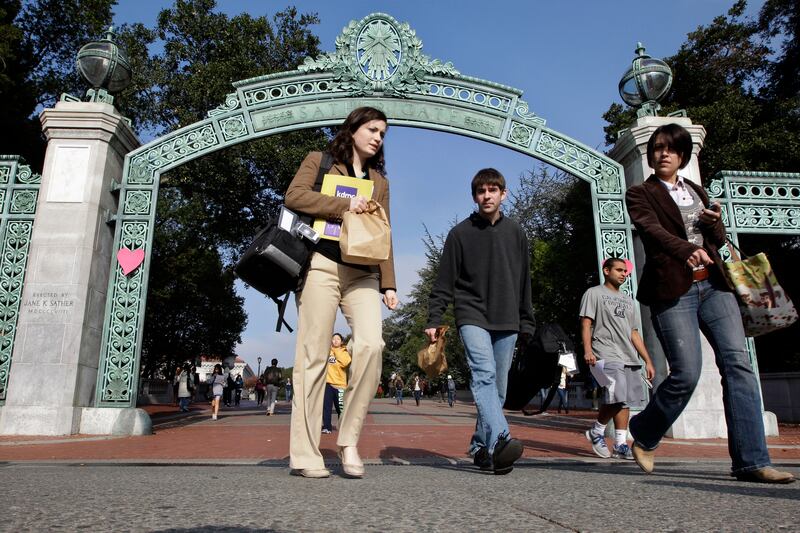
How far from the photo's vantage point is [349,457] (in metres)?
3.46

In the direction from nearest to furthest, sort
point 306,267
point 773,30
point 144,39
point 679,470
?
1. point 306,267
2. point 679,470
3. point 144,39
4. point 773,30

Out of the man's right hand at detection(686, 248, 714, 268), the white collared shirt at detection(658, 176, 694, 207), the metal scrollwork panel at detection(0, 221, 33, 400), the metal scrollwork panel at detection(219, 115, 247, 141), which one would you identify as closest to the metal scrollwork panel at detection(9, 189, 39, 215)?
the metal scrollwork panel at detection(0, 221, 33, 400)

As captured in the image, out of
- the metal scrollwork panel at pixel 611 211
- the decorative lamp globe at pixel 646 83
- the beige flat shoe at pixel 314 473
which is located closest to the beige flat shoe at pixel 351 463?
the beige flat shoe at pixel 314 473

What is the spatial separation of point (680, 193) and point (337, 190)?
7.23 ft

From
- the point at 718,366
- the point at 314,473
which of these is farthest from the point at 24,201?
the point at 718,366

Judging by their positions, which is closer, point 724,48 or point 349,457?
point 349,457

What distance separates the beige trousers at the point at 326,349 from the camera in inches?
139

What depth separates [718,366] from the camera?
11.4 ft

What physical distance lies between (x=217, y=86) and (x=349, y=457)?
53.2 ft

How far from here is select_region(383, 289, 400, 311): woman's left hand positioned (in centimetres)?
385

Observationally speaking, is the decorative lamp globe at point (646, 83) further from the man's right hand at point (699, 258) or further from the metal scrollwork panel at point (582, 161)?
the man's right hand at point (699, 258)

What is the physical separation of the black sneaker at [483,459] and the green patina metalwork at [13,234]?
7278 millimetres

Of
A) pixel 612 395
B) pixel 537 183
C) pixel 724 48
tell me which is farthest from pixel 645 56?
pixel 537 183

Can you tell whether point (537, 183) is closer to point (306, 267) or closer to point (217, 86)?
point (217, 86)
